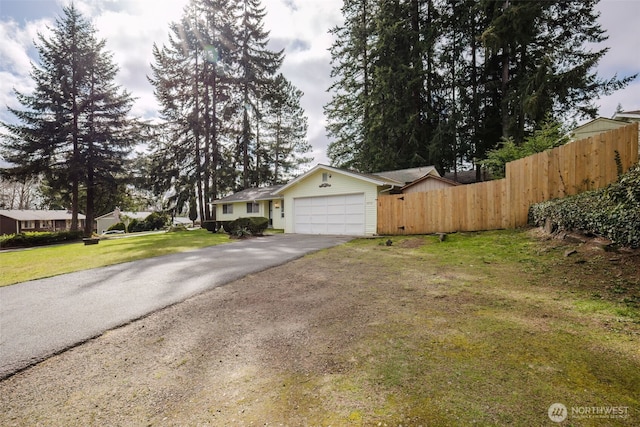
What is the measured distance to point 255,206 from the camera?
20906 mm

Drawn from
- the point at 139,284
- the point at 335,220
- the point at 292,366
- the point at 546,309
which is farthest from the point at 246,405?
the point at 335,220

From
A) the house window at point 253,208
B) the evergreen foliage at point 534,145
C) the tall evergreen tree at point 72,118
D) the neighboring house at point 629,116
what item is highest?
the tall evergreen tree at point 72,118

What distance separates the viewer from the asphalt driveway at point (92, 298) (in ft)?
10.3

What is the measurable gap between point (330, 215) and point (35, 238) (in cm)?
2095

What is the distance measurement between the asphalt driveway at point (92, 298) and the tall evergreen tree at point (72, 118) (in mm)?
20868

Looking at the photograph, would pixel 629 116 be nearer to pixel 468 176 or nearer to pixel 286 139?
pixel 468 176

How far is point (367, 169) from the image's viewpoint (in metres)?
21.7

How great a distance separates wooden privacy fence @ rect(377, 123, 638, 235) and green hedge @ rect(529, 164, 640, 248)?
1260 mm

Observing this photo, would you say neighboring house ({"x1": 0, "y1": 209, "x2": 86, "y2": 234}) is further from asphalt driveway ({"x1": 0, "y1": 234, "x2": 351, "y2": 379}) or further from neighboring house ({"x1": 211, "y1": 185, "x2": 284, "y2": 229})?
asphalt driveway ({"x1": 0, "y1": 234, "x2": 351, "y2": 379})

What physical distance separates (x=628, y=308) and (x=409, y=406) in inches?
125

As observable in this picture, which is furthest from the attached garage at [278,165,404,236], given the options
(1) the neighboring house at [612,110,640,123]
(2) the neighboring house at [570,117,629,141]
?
(2) the neighboring house at [570,117,629,141]

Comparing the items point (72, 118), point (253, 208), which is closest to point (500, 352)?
point (253, 208)

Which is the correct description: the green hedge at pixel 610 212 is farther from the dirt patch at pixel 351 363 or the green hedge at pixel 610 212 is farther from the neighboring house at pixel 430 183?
the neighboring house at pixel 430 183

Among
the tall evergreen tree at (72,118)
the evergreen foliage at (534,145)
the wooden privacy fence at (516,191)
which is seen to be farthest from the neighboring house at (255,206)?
the evergreen foliage at (534,145)
